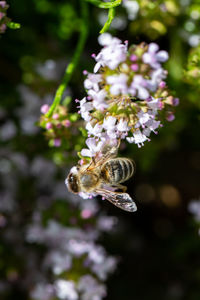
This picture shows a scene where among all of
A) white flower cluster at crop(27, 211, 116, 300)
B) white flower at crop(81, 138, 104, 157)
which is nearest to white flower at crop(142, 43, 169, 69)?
white flower at crop(81, 138, 104, 157)

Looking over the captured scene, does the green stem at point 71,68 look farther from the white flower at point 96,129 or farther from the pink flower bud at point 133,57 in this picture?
the pink flower bud at point 133,57

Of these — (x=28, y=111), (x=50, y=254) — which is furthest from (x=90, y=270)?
(x=28, y=111)

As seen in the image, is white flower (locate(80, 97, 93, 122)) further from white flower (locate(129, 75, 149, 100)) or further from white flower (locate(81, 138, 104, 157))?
white flower (locate(129, 75, 149, 100))

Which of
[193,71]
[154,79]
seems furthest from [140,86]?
[193,71]

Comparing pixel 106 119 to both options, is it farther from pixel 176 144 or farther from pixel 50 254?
pixel 176 144

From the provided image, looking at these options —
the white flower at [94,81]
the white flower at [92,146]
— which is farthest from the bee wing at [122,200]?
the white flower at [94,81]

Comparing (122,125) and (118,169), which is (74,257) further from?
(122,125)

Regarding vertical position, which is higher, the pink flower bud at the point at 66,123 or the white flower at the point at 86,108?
the pink flower bud at the point at 66,123
